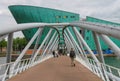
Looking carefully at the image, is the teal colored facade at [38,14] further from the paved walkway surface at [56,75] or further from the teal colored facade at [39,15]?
the paved walkway surface at [56,75]

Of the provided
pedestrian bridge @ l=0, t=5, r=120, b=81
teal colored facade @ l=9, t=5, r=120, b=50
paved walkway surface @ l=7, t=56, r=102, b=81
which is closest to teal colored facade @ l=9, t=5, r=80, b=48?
teal colored facade @ l=9, t=5, r=120, b=50

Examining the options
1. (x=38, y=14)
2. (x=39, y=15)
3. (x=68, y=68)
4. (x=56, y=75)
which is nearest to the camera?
(x=56, y=75)

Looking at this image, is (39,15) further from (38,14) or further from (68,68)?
(68,68)

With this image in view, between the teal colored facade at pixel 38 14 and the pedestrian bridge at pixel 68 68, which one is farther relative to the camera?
the teal colored facade at pixel 38 14

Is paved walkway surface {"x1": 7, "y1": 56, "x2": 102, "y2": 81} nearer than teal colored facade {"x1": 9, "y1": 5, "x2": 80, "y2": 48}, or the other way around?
paved walkway surface {"x1": 7, "y1": 56, "x2": 102, "y2": 81}

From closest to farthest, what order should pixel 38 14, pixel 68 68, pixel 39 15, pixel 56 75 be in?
pixel 56 75 → pixel 68 68 → pixel 38 14 → pixel 39 15

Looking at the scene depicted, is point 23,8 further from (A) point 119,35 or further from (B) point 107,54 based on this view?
(A) point 119,35

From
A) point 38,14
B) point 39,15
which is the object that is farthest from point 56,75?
point 39,15

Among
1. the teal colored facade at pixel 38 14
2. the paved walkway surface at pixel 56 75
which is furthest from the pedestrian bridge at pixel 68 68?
the teal colored facade at pixel 38 14

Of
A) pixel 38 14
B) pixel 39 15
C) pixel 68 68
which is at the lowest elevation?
pixel 68 68

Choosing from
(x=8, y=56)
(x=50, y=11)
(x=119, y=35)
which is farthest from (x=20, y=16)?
(x=119, y=35)

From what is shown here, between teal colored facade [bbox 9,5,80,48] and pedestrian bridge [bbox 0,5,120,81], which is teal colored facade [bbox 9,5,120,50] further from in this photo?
pedestrian bridge [bbox 0,5,120,81]

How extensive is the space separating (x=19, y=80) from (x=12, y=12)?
7783 cm

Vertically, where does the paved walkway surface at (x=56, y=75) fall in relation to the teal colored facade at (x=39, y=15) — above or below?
below
